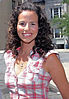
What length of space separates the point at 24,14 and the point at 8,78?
436 millimetres

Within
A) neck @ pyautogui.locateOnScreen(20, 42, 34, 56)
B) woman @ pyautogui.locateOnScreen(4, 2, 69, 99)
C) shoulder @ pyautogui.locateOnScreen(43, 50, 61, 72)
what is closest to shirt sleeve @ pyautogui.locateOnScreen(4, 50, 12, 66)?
woman @ pyautogui.locateOnScreen(4, 2, 69, 99)

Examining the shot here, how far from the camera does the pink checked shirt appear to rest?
1699 millimetres

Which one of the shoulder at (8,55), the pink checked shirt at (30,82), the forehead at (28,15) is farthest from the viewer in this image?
the shoulder at (8,55)

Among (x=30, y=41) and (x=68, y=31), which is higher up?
(x=30, y=41)

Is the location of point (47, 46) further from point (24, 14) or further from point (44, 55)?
point (24, 14)

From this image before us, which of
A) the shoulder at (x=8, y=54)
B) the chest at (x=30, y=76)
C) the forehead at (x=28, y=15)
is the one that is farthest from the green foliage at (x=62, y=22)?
the chest at (x=30, y=76)

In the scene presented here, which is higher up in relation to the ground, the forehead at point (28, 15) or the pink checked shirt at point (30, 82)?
the forehead at point (28, 15)

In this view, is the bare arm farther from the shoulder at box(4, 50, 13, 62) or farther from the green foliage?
the green foliage

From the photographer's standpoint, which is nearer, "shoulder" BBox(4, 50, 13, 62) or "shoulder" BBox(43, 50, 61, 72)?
"shoulder" BBox(43, 50, 61, 72)

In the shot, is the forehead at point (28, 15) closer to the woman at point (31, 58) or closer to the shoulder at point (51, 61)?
the woman at point (31, 58)

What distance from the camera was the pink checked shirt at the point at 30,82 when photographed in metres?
1.70

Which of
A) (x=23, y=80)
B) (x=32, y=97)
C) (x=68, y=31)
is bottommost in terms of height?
(x=68, y=31)

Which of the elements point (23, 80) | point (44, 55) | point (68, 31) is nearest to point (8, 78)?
point (23, 80)

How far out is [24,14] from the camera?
182 centimetres
